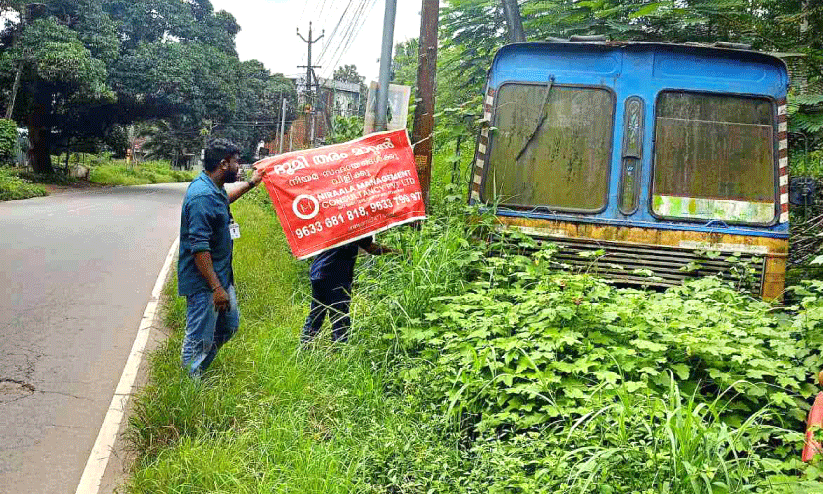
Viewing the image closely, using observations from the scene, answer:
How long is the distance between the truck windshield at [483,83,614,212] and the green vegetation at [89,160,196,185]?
114ft

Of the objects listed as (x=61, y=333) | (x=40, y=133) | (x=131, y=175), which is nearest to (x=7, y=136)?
(x=40, y=133)

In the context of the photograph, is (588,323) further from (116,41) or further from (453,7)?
(116,41)

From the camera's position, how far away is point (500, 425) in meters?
3.99

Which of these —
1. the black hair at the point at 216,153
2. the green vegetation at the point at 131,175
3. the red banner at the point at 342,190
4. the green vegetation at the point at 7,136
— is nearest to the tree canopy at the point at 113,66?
the green vegetation at the point at 7,136

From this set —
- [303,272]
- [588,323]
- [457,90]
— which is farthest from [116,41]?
[588,323]

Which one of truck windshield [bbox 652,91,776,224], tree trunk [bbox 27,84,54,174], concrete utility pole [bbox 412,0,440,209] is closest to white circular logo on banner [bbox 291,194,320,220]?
concrete utility pole [bbox 412,0,440,209]

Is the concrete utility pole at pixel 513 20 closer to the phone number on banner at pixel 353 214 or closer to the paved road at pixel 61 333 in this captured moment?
the phone number on banner at pixel 353 214

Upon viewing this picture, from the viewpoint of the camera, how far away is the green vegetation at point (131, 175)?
127 ft

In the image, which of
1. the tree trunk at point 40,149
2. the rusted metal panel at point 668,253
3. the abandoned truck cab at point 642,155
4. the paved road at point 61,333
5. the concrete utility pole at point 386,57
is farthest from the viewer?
the tree trunk at point 40,149

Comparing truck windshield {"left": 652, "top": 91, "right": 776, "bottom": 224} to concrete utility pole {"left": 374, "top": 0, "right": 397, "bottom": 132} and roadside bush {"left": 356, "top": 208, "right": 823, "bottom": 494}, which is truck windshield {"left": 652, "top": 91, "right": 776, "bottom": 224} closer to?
roadside bush {"left": 356, "top": 208, "right": 823, "bottom": 494}

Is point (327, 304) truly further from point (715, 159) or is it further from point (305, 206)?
point (715, 159)

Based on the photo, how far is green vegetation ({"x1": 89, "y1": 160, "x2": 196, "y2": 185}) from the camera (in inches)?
1520

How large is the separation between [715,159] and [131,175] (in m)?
42.3

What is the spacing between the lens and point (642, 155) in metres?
5.95
